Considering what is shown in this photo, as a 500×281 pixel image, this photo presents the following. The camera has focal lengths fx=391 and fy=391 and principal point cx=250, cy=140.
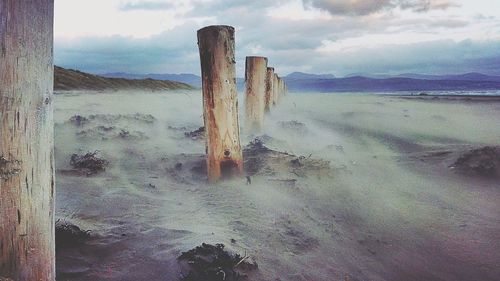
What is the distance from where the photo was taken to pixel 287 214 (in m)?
3.80

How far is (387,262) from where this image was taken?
3066mm

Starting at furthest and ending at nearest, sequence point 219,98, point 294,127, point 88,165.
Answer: point 294,127 < point 88,165 < point 219,98

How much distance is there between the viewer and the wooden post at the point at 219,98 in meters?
4.49

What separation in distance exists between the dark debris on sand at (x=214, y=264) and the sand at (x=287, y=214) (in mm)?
77

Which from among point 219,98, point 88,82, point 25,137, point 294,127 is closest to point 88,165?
point 219,98

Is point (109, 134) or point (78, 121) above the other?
point (78, 121)

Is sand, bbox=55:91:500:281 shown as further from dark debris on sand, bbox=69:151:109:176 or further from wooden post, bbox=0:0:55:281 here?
wooden post, bbox=0:0:55:281

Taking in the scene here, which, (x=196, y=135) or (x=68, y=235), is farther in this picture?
(x=196, y=135)

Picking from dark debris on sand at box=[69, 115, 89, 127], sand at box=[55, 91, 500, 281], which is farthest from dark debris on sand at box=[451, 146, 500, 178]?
dark debris on sand at box=[69, 115, 89, 127]

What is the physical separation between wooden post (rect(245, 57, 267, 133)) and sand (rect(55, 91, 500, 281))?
71 cm

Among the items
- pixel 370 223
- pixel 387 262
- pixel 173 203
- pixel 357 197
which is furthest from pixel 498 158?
pixel 173 203

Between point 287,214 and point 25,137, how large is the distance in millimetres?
2613

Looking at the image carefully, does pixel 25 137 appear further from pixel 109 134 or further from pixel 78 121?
pixel 78 121

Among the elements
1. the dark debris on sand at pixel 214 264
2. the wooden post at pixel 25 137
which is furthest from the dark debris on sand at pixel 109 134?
the wooden post at pixel 25 137
